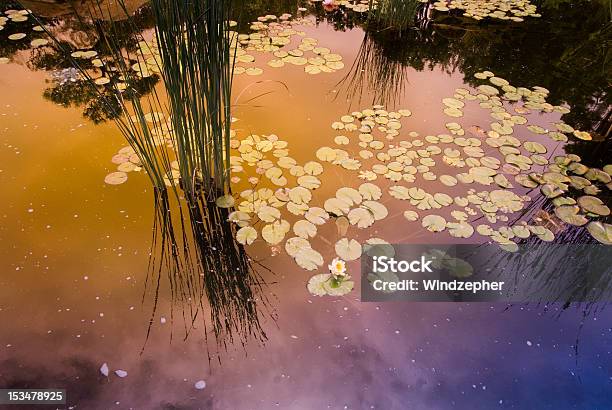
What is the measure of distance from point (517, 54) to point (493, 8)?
34.9 inches

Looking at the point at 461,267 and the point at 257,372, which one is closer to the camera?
the point at 257,372

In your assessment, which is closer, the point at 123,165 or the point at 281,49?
the point at 123,165

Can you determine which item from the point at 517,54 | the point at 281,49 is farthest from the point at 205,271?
the point at 517,54

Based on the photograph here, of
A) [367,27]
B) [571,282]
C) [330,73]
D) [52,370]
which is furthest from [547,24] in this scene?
[52,370]

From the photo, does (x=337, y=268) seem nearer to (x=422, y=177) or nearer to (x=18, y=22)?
(x=422, y=177)

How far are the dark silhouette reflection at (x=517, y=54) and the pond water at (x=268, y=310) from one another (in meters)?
0.16

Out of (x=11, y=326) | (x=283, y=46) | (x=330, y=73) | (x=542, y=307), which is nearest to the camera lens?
(x=11, y=326)

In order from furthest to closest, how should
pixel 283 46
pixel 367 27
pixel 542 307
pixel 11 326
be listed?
1. pixel 367 27
2. pixel 283 46
3. pixel 542 307
4. pixel 11 326

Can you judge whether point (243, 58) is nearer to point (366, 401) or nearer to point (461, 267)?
point (461, 267)

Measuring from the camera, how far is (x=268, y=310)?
1.45m

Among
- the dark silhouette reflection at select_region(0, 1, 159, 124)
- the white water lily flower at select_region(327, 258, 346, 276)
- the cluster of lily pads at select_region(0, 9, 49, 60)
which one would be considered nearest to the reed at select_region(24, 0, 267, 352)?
the white water lily flower at select_region(327, 258, 346, 276)

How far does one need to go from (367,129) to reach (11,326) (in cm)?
174

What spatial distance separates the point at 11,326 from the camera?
1.34 metres

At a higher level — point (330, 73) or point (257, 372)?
point (330, 73)
